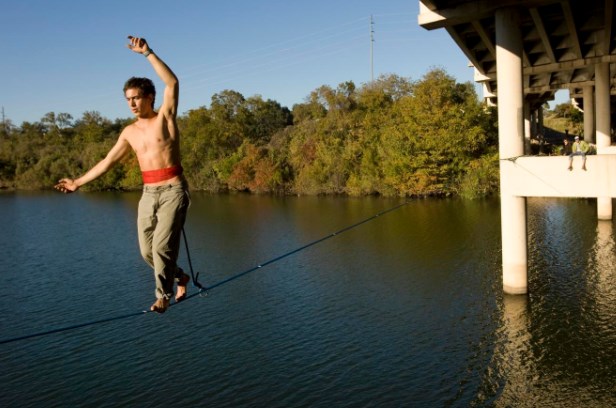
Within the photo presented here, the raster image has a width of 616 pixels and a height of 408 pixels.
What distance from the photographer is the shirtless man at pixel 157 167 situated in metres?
5.25

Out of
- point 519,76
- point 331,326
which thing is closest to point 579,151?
point 519,76

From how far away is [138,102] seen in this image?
207 inches

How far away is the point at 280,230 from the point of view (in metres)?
36.9

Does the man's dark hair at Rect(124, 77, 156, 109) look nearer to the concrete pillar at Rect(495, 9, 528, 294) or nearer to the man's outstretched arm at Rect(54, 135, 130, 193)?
the man's outstretched arm at Rect(54, 135, 130, 193)

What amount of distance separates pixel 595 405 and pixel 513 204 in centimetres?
719

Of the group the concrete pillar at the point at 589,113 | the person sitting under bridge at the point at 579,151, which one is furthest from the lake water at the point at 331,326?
the concrete pillar at the point at 589,113

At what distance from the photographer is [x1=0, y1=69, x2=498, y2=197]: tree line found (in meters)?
50.3

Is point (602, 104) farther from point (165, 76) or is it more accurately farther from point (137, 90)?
point (137, 90)

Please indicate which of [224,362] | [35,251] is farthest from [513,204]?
[35,251]

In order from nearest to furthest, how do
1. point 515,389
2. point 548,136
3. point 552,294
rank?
1. point 515,389
2. point 552,294
3. point 548,136

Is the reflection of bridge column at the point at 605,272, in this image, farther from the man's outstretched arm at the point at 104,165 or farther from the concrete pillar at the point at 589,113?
the man's outstretched arm at the point at 104,165

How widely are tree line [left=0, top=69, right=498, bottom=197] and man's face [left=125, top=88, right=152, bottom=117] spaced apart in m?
45.5

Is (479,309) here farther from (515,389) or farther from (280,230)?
(280,230)

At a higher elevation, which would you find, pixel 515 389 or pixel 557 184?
pixel 557 184
